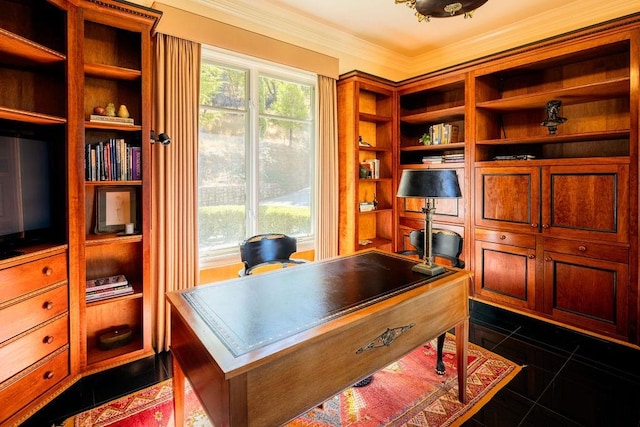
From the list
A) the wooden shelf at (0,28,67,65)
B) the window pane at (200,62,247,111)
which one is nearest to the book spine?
the wooden shelf at (0,28,67,65)

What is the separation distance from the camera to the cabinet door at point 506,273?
305cm

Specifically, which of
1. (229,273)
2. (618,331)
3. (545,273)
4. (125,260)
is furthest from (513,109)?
(125,260)

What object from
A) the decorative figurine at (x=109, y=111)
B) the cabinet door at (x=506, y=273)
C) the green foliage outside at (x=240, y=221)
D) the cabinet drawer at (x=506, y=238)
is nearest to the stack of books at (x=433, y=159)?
the cabinet drawer at (x=506, y=238)

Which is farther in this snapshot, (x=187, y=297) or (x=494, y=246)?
(x=494, y=246)

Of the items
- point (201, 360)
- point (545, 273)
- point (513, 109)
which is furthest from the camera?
point (513, 109)

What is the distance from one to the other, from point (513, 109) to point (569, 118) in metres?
0.49

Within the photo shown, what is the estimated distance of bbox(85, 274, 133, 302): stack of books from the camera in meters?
2.28

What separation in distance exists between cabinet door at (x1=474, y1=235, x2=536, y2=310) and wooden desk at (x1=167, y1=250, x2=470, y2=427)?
4.97 feet

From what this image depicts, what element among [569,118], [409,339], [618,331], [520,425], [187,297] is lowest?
[520,425]

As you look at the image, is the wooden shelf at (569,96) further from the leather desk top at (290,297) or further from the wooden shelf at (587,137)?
the leather desk top at (290,297)

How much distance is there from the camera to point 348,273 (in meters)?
1.95

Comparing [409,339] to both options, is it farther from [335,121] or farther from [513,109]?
[513,109]

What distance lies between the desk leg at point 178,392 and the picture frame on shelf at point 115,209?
134 cm

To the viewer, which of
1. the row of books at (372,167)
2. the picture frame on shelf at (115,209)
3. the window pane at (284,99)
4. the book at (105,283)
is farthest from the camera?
the row of books at (372,167)
